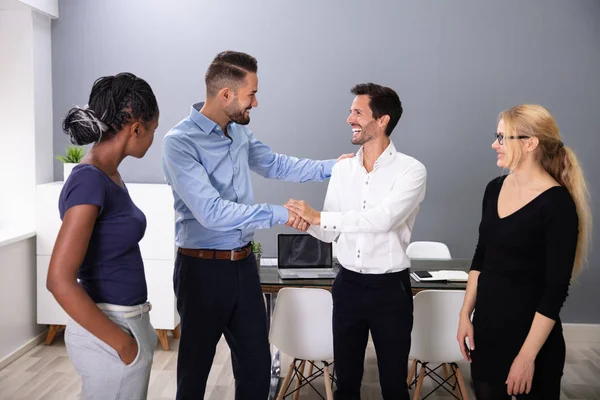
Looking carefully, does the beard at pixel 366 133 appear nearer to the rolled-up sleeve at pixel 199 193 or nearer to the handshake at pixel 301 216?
the handshake at pixel 301 216

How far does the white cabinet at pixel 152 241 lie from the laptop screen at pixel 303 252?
1.07 m

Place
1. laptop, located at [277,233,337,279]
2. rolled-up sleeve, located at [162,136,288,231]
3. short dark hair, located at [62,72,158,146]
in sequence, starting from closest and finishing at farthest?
short dark hair, located at [62,72,158,146] < rolled-up sleeve, located at [162,136,288,231] < laptop, located at [277,233,337,279]

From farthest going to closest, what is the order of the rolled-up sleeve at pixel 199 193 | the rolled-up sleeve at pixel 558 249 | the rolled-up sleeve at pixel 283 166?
the rolled-up sleeve at pixel 283 166 → the rolled-up sleeve at pixel 199 193 → the rolled-up sleeve at pixel 558 249

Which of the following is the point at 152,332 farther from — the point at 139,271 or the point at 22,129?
the point at 22,129

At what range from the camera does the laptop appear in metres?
3.85

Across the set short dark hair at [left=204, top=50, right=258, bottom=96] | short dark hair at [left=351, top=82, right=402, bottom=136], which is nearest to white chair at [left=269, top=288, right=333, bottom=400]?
short dark hair at [left=351, top=82, right=402, bottom=136]

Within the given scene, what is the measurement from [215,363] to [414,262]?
1.52 meters

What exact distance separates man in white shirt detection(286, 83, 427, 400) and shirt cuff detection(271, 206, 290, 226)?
0.05m

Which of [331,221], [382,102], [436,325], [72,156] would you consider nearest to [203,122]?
[331,221]

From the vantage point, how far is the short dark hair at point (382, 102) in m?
2.90

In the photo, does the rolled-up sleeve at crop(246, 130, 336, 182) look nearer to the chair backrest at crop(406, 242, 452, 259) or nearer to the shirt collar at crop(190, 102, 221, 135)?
the shirt collar at crop(190, 102, 221, 135)

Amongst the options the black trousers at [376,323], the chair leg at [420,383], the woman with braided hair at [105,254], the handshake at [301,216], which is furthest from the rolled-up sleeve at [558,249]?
the chair leg at [420,383]

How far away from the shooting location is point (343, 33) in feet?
16.2

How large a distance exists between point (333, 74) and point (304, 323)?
2.29 m
